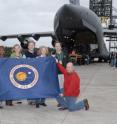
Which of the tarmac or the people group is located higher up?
the people group

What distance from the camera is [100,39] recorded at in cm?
3859

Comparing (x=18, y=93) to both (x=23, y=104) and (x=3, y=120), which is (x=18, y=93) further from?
(x=3, y=120)

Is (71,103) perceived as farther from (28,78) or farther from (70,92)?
(28,78)

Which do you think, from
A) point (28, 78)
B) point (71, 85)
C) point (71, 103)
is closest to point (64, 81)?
point (71, 85)

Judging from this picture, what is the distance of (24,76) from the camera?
421 inches

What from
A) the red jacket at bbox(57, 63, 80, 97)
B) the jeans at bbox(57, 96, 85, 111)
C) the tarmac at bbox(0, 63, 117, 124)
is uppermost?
the red jacket at bbox(57, 63, 80, 97)

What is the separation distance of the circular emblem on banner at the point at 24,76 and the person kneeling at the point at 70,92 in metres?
0.73

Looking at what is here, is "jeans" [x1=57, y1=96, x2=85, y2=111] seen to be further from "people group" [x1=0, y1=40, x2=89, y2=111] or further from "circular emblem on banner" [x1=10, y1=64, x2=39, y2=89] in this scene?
"circular emblem on banner" [x1=10, y1=64, x2=39, y2=89]

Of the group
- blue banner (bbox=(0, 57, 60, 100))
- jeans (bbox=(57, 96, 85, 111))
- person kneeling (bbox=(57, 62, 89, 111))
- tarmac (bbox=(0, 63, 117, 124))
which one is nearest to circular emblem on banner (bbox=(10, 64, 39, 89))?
blue banner (bbox=(0, 57, 60, 100))

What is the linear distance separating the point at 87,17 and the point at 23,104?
81.9 ft

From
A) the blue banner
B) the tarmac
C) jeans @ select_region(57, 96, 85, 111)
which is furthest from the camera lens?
the blue banner

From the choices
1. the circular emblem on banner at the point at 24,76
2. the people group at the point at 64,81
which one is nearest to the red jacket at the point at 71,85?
the people group at the point at 64,81

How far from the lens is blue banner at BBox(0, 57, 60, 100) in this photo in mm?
10570

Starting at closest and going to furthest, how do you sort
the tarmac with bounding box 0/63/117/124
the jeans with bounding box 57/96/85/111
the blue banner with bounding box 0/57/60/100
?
1. the tarmac with bounding box 0/63/117/124
2. the jeans with bounding box 57/96/85/111
3. the blue banner with bounding box 0/57/60/100
